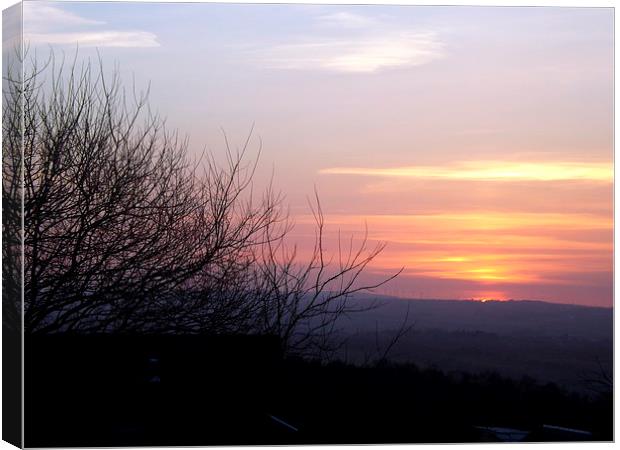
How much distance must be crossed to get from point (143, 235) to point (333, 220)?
3.95 ft

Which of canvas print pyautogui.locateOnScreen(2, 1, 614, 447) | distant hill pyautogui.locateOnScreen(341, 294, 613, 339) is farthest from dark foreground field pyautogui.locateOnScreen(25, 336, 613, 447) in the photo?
distant hill pyautogui.locateOnScreen(341, 294, 613, 339)

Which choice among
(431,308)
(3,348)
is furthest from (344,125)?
(3,348)

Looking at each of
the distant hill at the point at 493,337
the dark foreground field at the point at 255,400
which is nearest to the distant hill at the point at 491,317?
the distant hill at the point at 493,337

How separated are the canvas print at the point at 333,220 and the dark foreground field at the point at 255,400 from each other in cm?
1

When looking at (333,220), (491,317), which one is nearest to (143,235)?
(333,220)

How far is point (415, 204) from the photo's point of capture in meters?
7.39

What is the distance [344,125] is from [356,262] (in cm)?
87

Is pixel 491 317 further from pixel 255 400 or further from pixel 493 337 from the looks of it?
pixel 255 400

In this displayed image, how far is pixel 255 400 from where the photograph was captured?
7.32 m

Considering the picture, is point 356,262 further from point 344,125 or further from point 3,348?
point 3,348

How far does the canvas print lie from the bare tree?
0.6 inches

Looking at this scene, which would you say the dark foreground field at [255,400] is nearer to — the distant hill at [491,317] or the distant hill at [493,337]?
the distant hill at [493,337]

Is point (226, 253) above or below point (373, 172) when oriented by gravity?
below

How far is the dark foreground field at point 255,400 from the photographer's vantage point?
7.05 meters
